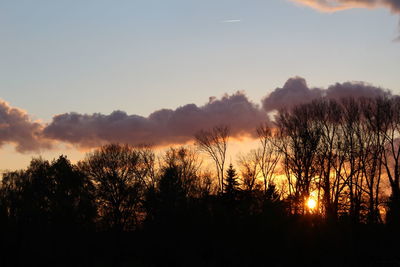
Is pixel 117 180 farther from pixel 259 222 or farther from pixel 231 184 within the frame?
pixel 259 222

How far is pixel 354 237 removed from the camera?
34156 millimetres

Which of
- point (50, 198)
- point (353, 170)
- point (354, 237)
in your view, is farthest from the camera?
point (50, 198)

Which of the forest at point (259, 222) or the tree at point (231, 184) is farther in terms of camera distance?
the tree at point (231, 184)

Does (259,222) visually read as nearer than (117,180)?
Yes

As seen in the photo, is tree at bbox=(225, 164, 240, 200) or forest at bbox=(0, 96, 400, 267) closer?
forest at bbox=(0, 96, 400, 267)

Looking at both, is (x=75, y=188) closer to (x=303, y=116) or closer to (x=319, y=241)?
(x=303, y=116)

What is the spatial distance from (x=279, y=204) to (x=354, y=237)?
600 cm

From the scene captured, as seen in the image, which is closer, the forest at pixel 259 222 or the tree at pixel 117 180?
the forest at pixel 259 222

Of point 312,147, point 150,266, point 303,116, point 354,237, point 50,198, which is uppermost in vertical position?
point 303,116

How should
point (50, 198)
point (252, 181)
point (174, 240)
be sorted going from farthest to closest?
1. point (252, 181)
2. point (50, 198)
3. point (174, 240)

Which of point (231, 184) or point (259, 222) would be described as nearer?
point (259, 222)

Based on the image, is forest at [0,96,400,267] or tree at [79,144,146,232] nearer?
forest at [0,96,400,267]

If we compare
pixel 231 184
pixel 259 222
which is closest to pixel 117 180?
pixel 231 184

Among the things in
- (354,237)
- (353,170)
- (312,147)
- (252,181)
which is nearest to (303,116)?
(312,147)
